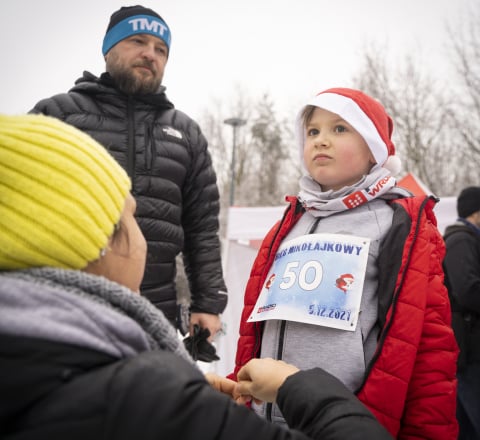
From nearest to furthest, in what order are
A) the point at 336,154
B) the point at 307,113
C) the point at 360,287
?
the point at 360,287
the point at 336,154
the point at 307,113

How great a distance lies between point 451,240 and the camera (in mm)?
3090

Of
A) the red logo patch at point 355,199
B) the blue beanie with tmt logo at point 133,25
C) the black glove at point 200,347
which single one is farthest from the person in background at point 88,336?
the blue beanie with tmt logo at point 133,25

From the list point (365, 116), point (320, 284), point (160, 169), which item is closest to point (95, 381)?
point (320, 284)

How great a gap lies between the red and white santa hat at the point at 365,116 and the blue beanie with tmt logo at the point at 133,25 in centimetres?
99

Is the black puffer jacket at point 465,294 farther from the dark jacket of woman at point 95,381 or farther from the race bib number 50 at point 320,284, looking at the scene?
the dark jacket of woman at point 95,381

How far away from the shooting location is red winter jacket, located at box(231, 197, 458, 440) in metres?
1.26

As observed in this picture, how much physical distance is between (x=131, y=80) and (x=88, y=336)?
1.73m

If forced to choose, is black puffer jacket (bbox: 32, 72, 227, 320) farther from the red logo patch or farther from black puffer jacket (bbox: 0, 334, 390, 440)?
black puffer jacket (bbox: 0, 334, 390, 440)

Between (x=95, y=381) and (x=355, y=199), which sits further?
(x=355, y=199)

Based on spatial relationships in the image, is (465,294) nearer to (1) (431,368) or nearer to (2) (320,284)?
(1) (431,368)

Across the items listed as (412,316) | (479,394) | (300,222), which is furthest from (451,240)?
(412,316)

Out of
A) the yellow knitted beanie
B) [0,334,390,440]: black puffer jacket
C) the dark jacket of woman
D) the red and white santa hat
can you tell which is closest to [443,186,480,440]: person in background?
the red and white santa hat

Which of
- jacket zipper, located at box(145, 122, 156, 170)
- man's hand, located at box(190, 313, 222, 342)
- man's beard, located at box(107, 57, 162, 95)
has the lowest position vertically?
man's hand, located at box(190, 313, 222, 342)

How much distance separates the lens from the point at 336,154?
166 cm
